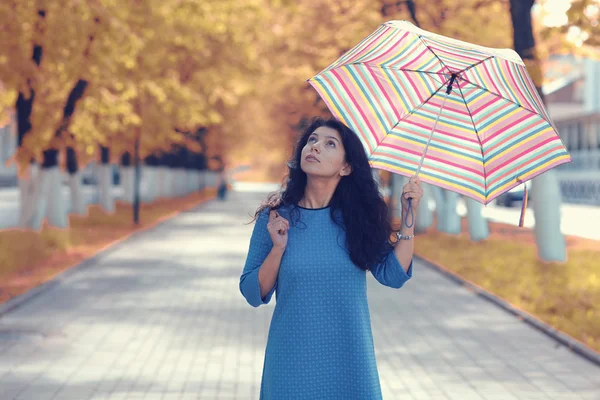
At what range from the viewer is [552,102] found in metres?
60.4

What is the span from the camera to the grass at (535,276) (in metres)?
11.4

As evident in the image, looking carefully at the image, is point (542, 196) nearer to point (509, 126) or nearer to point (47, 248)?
point (47, 248)

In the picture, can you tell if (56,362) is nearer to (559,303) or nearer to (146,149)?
(559,303)

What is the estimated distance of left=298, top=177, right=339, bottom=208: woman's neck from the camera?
13.6 ft

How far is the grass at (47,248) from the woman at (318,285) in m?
9.59

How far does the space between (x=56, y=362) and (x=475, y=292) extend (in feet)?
24.1

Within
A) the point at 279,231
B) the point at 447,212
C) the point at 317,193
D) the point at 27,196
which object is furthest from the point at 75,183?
the point at 279,231

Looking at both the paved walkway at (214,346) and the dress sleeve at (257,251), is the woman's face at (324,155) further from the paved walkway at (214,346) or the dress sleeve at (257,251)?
the paved walkway at (214,346)

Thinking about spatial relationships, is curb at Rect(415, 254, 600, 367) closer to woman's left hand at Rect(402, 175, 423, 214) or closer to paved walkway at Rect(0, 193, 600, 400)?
paved walkway at Rect(0, 193, 600, 400)

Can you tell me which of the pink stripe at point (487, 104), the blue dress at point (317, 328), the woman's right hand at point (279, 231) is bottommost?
the blue dress at point (317, 328)

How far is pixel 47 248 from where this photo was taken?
1989cm

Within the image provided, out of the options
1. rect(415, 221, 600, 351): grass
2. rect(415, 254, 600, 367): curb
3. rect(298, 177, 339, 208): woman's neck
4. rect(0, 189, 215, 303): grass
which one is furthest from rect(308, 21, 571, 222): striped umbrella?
rect(0, 189, 215, 303): grass

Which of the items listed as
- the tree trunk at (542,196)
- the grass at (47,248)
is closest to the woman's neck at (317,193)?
the grass at (47,248)

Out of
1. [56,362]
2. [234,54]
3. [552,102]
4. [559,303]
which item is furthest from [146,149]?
[552,102]
